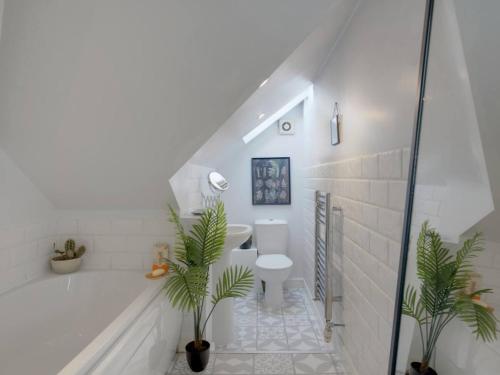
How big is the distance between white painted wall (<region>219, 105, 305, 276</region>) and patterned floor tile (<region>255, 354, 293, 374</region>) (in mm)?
1553

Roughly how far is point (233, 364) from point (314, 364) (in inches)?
23.3

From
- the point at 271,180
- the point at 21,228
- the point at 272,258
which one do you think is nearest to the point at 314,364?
the point at 272,258

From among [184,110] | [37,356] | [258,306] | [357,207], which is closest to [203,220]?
[184,110]

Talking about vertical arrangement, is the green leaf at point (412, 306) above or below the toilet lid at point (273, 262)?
above

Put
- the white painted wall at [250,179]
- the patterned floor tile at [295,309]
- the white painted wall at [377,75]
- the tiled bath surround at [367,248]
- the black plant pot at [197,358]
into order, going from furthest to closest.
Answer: the white painted wall at [250,179]
the patterned floor tile at [295,309]
the black plant pot at [197,358]
the tiled bath surround at [367,248]
the white painted wall at [377,75]

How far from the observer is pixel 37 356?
154 cm

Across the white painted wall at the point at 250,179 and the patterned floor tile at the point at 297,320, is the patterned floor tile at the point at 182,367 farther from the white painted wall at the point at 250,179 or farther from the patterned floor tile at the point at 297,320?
the white painted wall at the point at 250,179

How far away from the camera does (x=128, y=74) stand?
126 cm

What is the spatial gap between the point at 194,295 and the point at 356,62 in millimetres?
1759

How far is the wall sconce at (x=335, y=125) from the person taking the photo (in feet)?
6.12

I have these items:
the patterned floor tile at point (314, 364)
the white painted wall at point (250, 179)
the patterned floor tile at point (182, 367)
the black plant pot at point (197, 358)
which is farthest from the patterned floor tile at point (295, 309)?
the black plant pot at point (197, 358)

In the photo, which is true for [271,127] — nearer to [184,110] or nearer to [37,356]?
[184,110]

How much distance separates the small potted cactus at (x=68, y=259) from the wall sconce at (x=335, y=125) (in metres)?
2.10

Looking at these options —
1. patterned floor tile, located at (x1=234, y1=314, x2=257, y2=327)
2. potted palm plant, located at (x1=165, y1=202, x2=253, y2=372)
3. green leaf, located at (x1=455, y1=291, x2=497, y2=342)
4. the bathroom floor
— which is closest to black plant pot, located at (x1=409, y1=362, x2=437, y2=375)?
green leaf, located at (x1=455, y1=291, x2=497, y2=342)
